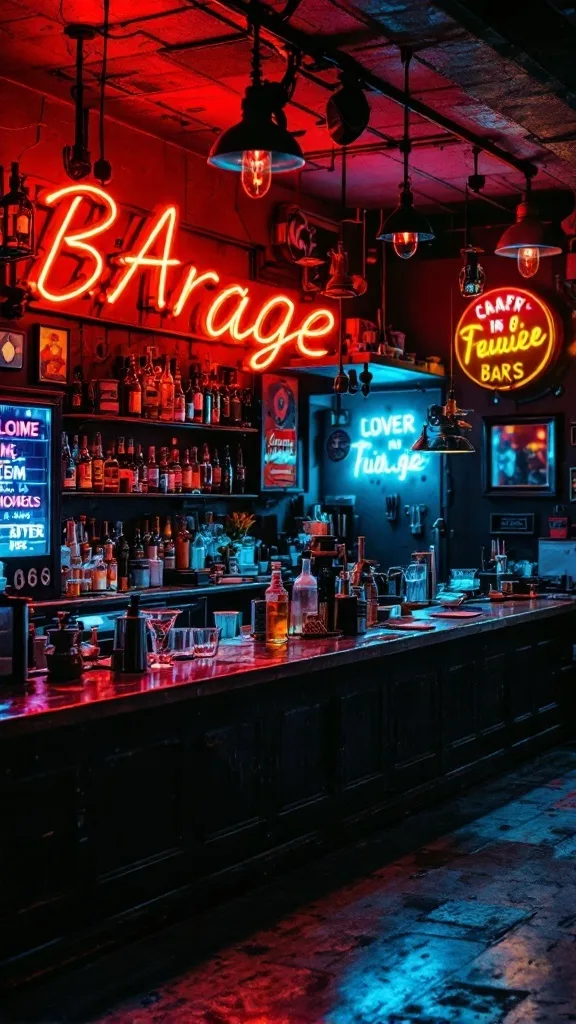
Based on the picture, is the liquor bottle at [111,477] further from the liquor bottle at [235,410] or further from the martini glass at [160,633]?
the martini glass at [160,633]

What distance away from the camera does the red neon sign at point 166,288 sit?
7738 millimetres

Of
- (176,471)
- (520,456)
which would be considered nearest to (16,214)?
(176,471)

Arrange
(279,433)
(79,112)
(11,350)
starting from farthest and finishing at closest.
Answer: (279,433), (11,350), (79,112)

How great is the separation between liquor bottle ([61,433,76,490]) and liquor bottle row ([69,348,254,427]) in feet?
0.82

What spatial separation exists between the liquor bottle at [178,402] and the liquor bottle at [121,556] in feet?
2.95

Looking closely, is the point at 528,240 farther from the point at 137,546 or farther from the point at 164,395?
the point at 137,546

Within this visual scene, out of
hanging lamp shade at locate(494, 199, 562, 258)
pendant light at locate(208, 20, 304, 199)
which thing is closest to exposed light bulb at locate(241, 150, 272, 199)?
pendant light at locate(208, 20, 304, 199)

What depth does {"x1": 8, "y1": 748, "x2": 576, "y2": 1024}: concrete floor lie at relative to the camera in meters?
3.65

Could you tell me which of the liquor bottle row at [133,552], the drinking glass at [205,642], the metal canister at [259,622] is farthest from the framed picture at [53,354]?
the drinking glass at [205,642]

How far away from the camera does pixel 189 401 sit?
905 cm

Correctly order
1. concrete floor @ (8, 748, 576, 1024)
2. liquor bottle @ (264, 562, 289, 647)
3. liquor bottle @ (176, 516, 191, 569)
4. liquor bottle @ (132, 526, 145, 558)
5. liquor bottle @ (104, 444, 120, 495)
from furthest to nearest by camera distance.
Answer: liquor bottle @ (176, 516, 191, 569)
liquor bottle @ (132, 526, 145, 558)
liquor bottle @ (104, 444, 120, 495)
liquor bottle @ (264, 562, 289, 647)
concrete floor @ (8, 748, 576, 1024)

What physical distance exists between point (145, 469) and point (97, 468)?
605mm

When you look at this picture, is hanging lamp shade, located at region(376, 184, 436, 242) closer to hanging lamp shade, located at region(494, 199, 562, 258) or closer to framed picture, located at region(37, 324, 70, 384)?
hanging lamp shade, located at region(494, 199, 562, 258)

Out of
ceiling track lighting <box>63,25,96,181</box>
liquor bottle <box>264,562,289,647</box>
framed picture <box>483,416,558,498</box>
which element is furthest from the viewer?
framed picture <box>483,416,558,498</box>
